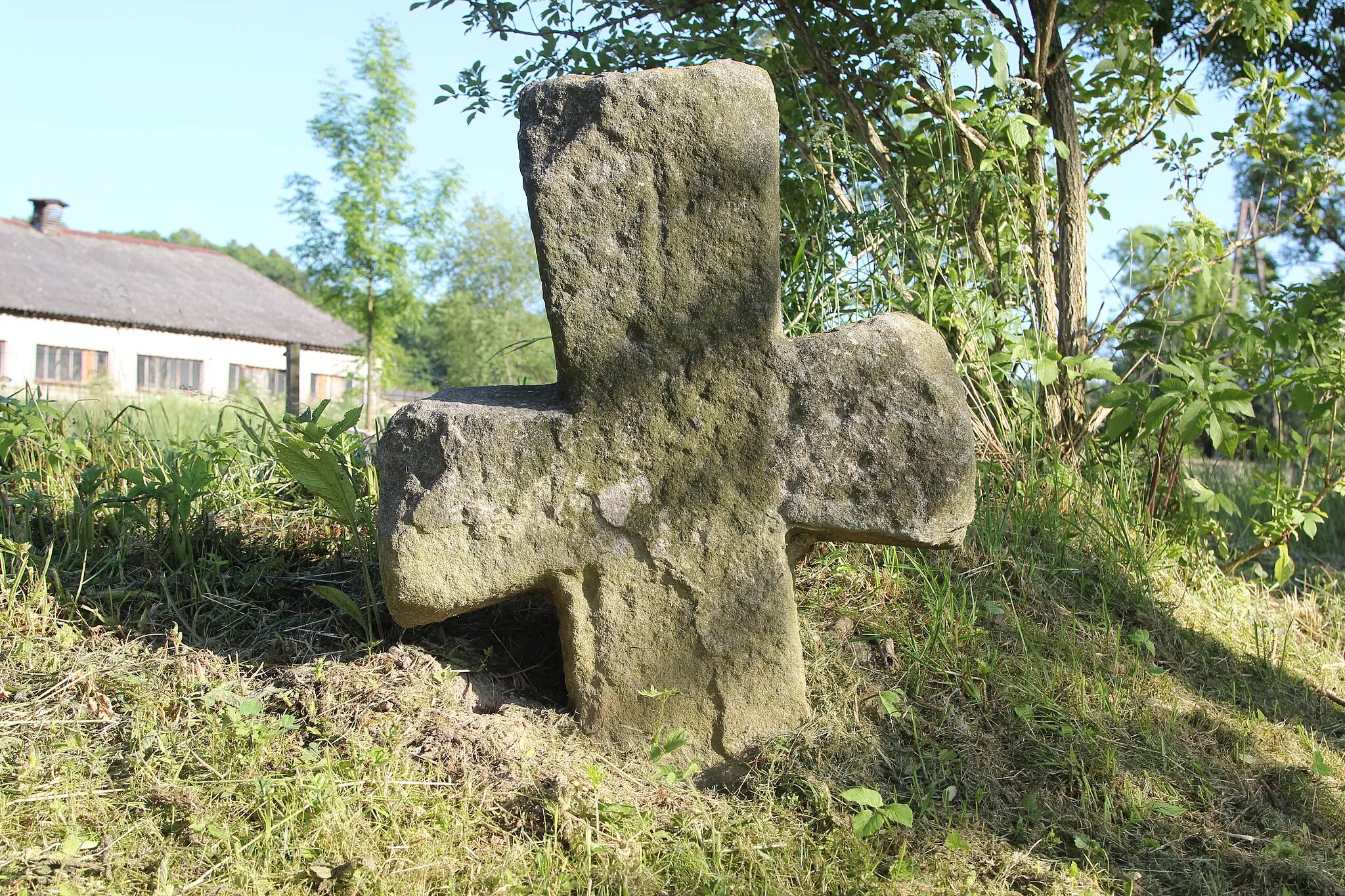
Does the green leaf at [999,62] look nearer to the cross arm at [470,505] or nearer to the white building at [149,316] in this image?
the cross arm at [470,505]

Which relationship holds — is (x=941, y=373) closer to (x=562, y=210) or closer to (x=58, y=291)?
(x=562, y=210)

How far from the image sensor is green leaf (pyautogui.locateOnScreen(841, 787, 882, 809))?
2227 mm

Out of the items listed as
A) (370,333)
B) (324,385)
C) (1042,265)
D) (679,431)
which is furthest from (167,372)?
(679,431)

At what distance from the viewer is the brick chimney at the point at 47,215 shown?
25.2 metres

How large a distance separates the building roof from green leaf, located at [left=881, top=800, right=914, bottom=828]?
2214 centimetres

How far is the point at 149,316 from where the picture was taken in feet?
76.0

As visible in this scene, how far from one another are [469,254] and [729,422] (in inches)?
1287

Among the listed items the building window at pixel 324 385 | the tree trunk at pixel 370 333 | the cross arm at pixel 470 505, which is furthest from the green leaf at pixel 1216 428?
the building window at pixel 324 385

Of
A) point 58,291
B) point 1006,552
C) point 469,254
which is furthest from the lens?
point 469,254

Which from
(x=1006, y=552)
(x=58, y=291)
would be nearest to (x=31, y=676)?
(x=1006, y=552)

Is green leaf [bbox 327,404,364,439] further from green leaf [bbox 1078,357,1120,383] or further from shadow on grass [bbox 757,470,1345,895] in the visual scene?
green leaf [bbox 1078,357,1120,383]

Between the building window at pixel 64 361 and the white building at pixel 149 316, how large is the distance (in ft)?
0.08

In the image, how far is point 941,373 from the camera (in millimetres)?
2451

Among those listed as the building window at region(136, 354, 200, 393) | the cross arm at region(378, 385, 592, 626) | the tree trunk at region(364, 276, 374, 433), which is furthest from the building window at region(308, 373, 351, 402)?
the cross arm at region(378, 385, 592, 626)
